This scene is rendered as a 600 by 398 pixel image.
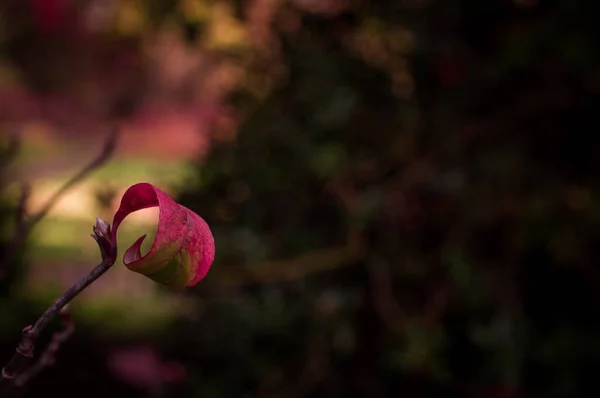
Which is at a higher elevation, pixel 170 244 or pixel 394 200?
pixel 170 244

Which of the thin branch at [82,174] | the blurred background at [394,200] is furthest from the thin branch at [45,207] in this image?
the blurred background at [394,200]

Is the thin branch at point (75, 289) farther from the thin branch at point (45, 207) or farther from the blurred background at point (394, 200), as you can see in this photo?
the blurred background at point (394, 200)

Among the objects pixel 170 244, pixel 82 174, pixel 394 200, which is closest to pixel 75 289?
pixel 170 244

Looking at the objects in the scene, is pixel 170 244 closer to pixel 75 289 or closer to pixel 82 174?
pixel 75 289

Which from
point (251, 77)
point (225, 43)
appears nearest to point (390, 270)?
point (251, 77)

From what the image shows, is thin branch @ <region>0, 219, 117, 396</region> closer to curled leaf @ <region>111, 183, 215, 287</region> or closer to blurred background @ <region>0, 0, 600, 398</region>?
curled leaf @ <region>111, 183, 215, 287</region>
